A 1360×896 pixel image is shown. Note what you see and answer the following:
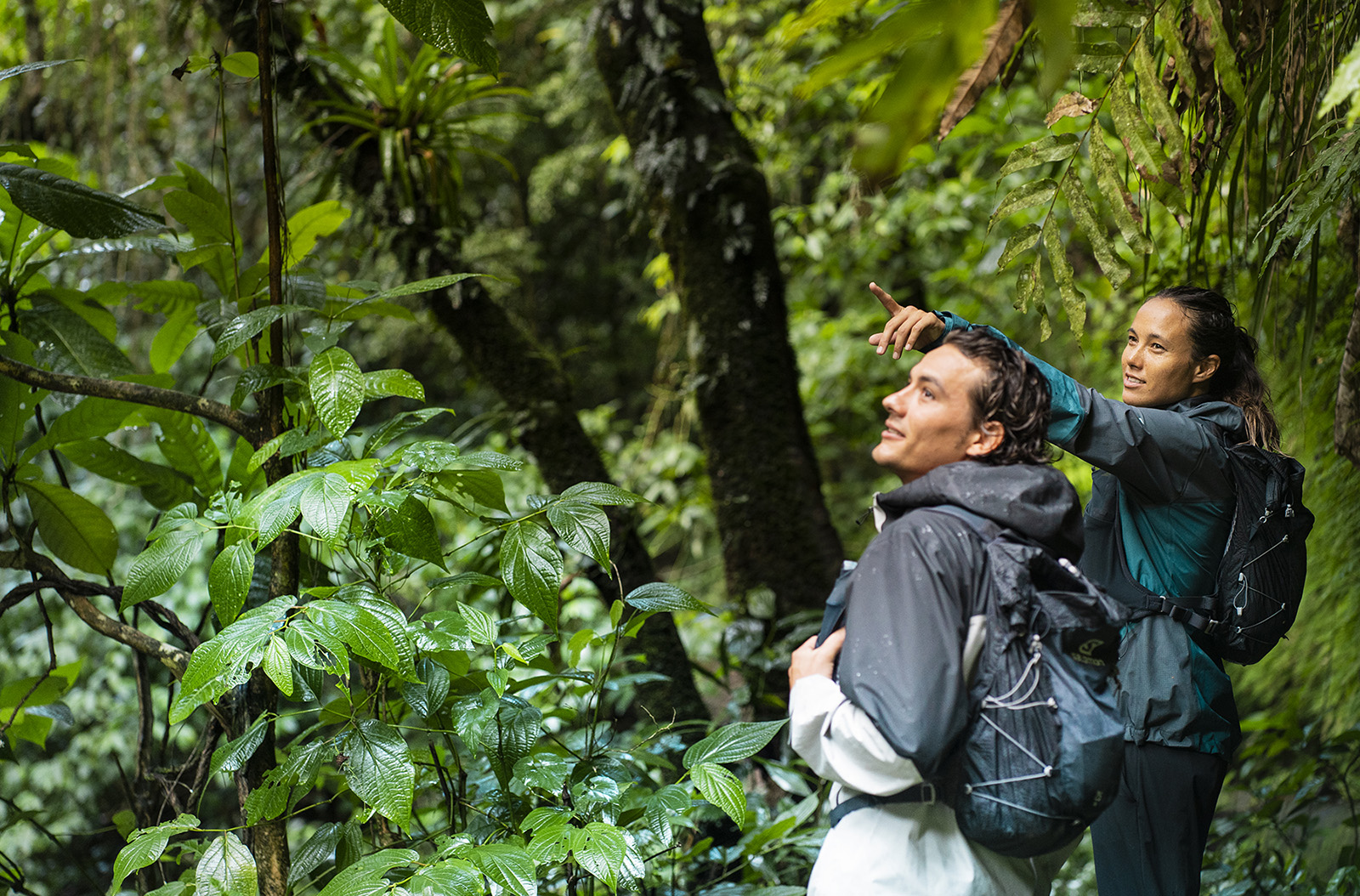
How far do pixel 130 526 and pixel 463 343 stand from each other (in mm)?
2747

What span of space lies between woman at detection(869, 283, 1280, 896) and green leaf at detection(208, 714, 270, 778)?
1051 millimetres

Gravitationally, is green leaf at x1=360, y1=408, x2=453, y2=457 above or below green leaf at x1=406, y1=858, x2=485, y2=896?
above

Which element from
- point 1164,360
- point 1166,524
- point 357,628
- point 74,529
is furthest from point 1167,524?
point 74,529

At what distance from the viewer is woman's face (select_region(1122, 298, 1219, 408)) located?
1.46 m

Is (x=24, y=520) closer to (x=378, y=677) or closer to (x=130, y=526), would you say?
(x=130, y=526)

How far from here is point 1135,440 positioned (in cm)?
131

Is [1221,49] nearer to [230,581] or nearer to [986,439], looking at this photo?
[986,439]

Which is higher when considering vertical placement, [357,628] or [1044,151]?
[1044,151]

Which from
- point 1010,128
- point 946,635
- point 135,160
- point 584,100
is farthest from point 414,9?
point 584,100

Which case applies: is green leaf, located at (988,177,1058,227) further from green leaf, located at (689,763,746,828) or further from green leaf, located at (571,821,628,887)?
green leaf, located at (571,821,628,887)

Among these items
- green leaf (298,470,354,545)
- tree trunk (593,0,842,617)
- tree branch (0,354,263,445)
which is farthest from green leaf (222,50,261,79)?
tree trunk (593,0,842,617)

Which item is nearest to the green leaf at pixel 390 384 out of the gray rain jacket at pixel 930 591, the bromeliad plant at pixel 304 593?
the bromeliad plant at pixel 304 593

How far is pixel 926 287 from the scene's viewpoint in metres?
5.92

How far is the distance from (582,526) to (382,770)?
0.42 m
